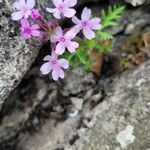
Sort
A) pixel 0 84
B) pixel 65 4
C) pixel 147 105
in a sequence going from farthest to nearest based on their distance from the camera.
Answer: pixel 147 105, pixel 0 84, pixel 65 4

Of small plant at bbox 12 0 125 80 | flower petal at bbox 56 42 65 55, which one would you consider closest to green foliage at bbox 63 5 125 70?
small plant at bbox 12 0 125 80

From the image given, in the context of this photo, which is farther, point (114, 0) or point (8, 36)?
point (114, 0)

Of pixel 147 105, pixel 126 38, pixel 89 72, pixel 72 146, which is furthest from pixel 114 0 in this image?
pixel 72 146

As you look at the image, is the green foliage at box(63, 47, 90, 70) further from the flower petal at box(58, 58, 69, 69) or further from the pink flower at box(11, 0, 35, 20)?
the pink flower at box(11, 0, 35, 20)

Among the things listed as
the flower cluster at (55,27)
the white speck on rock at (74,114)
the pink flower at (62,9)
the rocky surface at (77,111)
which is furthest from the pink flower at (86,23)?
the white speck on rock at (74,114)

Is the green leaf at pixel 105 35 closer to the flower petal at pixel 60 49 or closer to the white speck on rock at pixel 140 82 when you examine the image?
the white speck on rock at pixel 140 82

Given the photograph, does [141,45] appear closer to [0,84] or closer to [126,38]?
[126,38]
